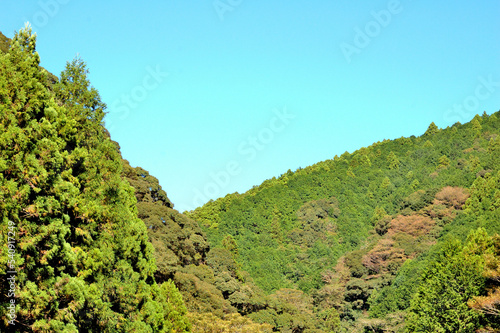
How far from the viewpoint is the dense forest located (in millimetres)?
11547

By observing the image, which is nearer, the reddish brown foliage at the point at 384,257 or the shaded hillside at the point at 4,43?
the shaded hillside at the point at 4,43

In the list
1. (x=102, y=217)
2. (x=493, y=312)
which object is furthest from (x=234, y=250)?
(x=102, y=217)

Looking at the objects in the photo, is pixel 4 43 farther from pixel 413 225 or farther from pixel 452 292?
pixel 413 225

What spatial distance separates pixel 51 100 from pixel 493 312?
2021 centimetres

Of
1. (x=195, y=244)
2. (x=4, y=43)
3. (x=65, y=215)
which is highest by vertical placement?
(x=4, y=43)

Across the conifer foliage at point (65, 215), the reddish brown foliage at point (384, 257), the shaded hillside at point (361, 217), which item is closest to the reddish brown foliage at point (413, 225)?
the shaded hillside at point (361, 217)

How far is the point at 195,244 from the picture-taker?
29250 mm

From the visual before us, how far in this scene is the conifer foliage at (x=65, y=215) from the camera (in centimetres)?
1109

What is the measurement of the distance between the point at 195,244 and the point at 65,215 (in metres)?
17.2

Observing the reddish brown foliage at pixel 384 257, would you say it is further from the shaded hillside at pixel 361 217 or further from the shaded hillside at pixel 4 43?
the shaded hillside at pixel 4 43

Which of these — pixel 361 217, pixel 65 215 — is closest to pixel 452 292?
pixel 65 215

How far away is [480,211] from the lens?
41.7 metres

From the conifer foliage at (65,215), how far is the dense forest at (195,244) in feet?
0.11

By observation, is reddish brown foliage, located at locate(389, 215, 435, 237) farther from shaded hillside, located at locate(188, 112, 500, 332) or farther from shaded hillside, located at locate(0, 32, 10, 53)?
shaded hillside, located at locate(0, 32, 10, 53)
